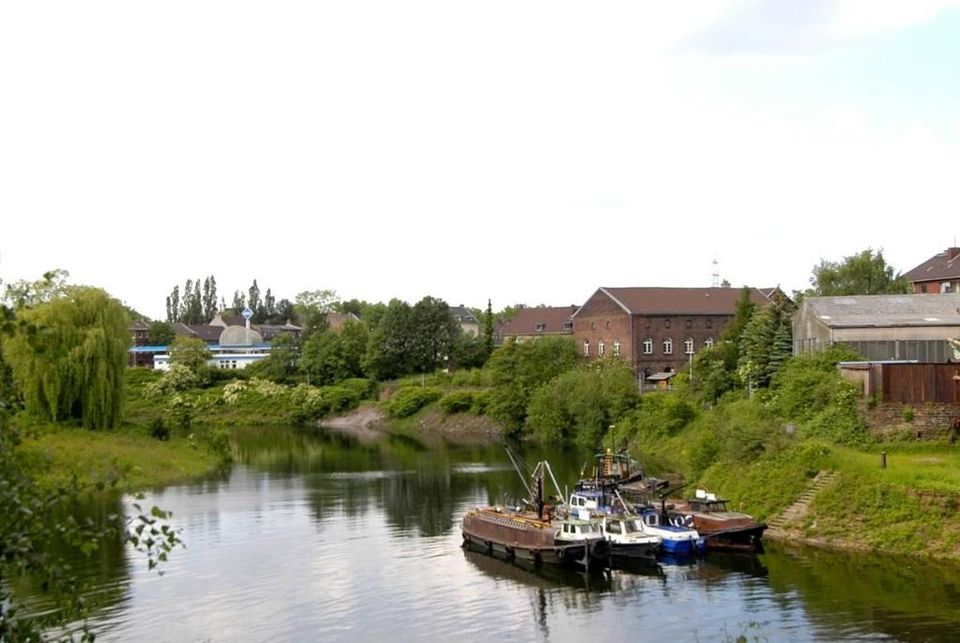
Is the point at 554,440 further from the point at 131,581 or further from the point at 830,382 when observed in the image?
the point at 131,581

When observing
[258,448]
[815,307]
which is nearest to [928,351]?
[815,307]

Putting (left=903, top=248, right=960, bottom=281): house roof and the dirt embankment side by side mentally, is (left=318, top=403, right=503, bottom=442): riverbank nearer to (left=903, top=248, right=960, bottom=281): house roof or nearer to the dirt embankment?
the dirt embankment

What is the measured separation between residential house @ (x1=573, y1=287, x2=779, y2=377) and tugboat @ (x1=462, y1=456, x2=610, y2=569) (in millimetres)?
55053

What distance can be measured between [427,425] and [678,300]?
26078mm

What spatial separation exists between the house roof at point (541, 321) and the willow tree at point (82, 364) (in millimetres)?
69125

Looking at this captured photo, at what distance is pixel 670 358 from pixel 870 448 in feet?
170

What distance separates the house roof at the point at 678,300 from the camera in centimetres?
9494

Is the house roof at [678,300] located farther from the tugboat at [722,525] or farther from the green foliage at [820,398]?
the tugboat at [722,525]

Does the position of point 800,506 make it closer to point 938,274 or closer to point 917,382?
point 917,382

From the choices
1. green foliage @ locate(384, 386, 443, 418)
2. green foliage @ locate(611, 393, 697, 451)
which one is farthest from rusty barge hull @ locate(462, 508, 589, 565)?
green foliage @ locate(384, 386, 443, 418)

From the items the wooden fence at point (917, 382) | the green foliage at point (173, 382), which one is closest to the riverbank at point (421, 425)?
the green foliage at point (173, 382)

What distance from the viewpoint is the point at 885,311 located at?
56.6 m

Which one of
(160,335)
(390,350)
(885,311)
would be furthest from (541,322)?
(885,311)

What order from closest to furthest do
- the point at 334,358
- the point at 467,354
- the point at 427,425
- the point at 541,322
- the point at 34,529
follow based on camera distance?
the point at 34,529, the point at 427,425, the point at 334,358, the point at 467,354, the point at 541,322
